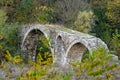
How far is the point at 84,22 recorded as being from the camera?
27.9 metres

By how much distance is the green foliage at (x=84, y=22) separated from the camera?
89.9 ft

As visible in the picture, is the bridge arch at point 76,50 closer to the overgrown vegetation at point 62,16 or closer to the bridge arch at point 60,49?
the bridge arch at point 60,49

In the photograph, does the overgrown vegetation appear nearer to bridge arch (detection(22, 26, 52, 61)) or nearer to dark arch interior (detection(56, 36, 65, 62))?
bridge arch (detection(22, 26, 52, 61))

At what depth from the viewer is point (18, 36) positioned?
914 inches

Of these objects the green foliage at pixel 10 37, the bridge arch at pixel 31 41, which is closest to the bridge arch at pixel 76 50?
the bridge arch at pixel 31 41

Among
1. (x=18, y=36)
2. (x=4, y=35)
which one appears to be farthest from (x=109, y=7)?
(x=4, y=35)

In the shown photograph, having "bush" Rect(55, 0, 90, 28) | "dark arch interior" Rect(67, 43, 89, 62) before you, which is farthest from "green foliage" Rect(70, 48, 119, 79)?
"bush" Rect(55, 0, 90, 28)

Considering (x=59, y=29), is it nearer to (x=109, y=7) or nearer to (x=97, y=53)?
(x=109, y=7)

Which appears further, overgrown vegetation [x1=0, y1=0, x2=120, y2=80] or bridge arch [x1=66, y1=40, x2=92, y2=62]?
overgrown vegetation [x1=0, y1=0, x2=120, y2=80]

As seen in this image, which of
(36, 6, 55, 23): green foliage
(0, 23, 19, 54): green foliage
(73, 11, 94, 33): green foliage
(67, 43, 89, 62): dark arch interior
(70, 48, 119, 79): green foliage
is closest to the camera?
(70, 48, 119, 79): green foliage

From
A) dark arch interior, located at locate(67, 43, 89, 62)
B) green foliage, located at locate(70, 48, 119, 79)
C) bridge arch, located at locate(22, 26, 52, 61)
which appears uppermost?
bridge arch, located at locate(22, 26, 52, 61)

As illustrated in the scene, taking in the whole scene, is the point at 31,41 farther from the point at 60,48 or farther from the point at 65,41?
the point at 65,41

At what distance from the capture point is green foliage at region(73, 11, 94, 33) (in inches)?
1078

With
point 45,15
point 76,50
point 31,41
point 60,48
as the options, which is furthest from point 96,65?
point 45,15
